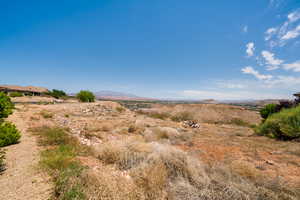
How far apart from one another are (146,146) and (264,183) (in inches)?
111

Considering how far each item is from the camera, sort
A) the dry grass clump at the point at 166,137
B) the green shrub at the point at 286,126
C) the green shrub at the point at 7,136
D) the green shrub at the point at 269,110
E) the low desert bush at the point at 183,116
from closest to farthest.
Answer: the green shrub at the point at 7,136 < the green shrub at the point at 286,126 < the dry grass clump at the point at 166,137 < the green shrub at the point at 269,110 < the low desert bush at the point at 183,116

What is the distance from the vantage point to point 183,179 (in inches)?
104

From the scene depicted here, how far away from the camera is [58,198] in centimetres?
203

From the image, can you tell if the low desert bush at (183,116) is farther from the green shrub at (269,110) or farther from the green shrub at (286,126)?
the green shrub at (286,126)

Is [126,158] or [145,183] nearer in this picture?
[145,183]

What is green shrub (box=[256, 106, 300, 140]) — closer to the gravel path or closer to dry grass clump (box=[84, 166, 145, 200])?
dry grass clump (box=[84, 166, 145, 200])

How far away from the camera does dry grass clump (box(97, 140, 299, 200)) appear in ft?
7.13

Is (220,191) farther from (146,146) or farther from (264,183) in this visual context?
(146,146)

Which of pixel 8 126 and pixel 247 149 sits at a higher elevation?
pixel 8 126

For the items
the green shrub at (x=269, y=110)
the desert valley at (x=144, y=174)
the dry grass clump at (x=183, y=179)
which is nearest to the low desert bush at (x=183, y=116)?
the green shrub at (x=269, y=110)

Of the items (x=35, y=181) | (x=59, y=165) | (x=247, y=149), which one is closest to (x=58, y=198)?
(x=35, y=181)

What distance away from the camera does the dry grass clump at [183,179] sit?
2.17 metres

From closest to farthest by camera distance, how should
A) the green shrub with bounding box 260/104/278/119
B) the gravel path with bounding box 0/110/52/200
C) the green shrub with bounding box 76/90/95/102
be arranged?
the gravel path with bounding box 0/110/52/200, the green shrub with bounding box 260/104/278/119, the green shrub with bounding box 76/90/95/102

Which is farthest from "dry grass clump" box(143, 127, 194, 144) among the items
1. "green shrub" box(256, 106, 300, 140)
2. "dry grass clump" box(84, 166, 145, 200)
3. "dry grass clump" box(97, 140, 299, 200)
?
"green shrub" box(256, 106, 300, 140)
